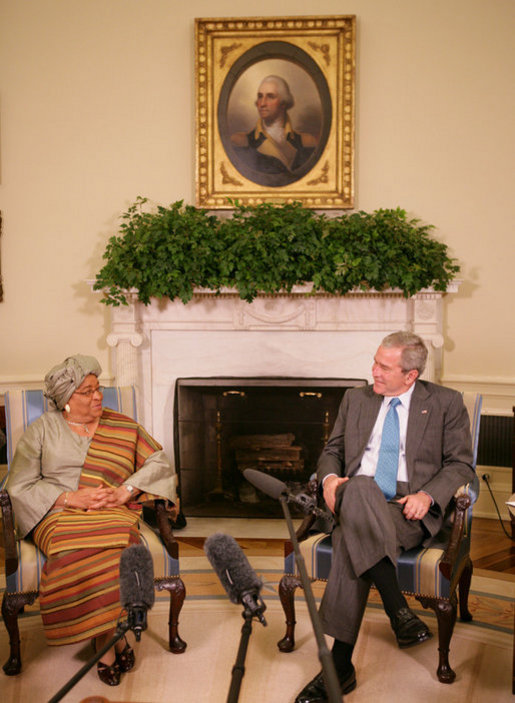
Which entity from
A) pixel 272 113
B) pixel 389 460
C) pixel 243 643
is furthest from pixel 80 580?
pixel 272 113

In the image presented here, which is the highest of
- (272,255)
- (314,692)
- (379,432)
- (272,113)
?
(272,113)

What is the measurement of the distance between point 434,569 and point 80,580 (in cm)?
133

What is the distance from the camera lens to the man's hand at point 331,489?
8.46 feet

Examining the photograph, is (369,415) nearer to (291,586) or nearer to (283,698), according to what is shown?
(291,586)

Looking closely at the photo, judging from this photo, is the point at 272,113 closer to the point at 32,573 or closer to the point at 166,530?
the point at 166,530

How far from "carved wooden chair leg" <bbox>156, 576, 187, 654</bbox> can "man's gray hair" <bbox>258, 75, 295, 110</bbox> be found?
3.33 m

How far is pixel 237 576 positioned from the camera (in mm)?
1027

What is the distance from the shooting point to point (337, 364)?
14.7 feet

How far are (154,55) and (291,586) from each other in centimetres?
372

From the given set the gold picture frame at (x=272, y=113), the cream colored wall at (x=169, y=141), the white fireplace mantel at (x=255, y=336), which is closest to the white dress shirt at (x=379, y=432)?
the white fireplace mantel at (x=255, y=336)

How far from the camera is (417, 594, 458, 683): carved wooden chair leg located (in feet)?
7.75

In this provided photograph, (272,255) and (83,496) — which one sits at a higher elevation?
(272,255)

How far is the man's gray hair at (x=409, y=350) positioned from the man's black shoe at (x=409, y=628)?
977 mm

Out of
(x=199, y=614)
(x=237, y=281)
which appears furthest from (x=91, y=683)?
(x=237, y=281)
